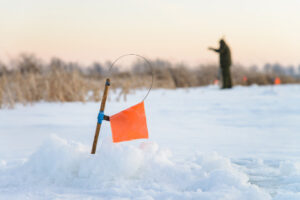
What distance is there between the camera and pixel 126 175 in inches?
90.1

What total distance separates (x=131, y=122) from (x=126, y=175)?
0.34m

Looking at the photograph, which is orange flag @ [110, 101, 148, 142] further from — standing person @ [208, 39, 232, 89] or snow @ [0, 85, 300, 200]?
standing person @ [208, 39, 232, 89]

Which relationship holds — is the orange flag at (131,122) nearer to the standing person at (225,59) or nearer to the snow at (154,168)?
the snow at (154,168)

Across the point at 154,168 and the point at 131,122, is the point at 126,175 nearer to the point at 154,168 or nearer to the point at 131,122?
the point at 154,168

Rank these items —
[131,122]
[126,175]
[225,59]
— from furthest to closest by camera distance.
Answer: [225,59]
[131,122]
[126,175]

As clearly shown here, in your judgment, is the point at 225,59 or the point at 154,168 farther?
the point at 225,59

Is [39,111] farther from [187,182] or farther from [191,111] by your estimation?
[187,182]

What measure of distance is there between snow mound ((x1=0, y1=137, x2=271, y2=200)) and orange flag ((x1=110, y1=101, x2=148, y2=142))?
86 mm

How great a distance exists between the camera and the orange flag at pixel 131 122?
2402 mm

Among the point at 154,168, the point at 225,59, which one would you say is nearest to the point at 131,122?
the point at 154,168

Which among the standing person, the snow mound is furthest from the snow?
the standing person

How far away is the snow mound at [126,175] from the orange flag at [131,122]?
0.28 feet

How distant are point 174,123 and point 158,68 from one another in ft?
40.0

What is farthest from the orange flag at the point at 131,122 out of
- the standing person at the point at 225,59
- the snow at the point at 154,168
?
the standing person at the point at 225,59
